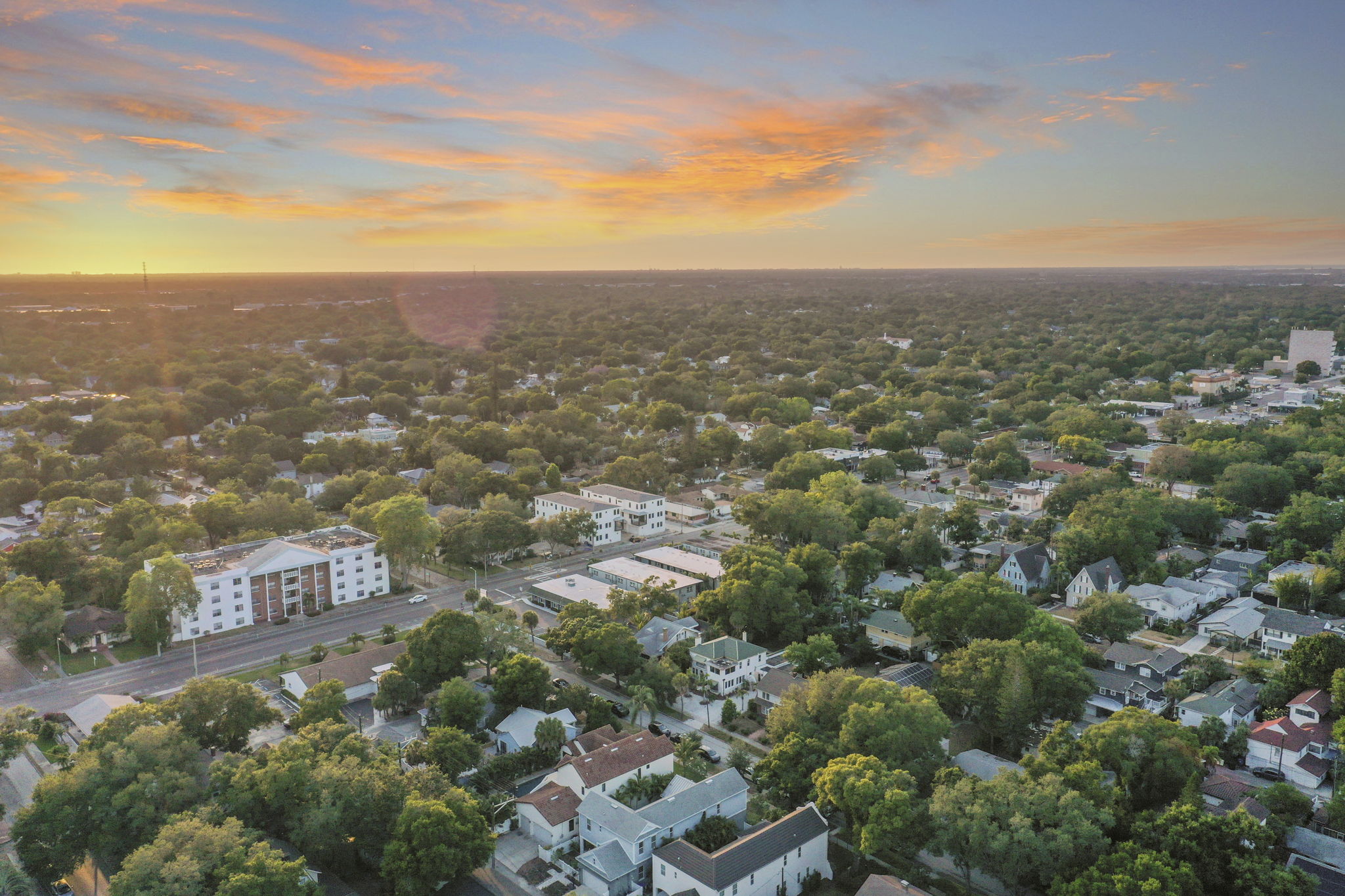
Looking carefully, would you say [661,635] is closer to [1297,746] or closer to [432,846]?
[432,846]

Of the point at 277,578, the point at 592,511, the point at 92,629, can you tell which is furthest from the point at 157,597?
the point at 592,511

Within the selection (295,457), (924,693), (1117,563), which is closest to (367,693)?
(924,693)

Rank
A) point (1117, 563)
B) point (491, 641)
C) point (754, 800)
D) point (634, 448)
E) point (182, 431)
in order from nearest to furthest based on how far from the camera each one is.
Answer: point (754, 800), point (491, 641), point (1117, 563), point (634, 448), point (182, 431)

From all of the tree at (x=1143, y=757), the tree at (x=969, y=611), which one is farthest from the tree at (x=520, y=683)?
the tree at (x=1143, y=757)

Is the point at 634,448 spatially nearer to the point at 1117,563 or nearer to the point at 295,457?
the point at 295,457

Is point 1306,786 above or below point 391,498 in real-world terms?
below

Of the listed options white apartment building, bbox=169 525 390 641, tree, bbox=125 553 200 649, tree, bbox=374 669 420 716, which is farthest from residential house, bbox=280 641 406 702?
white apartment building, bbox=169 525 390 641
